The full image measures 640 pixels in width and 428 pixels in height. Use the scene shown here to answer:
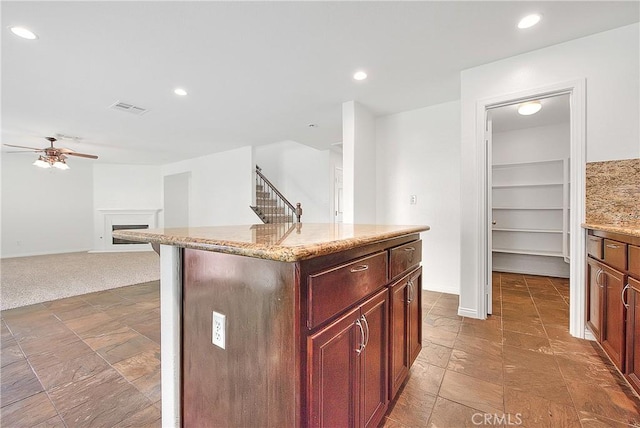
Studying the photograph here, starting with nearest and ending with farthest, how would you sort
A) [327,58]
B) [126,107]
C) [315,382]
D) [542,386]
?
[315,382]
[542,386]
[327,58]
[126,107]

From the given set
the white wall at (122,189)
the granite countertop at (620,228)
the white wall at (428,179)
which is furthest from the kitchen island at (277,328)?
the white wall at (122,189)

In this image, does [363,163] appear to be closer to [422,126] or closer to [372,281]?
[422,126]

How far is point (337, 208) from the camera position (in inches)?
268

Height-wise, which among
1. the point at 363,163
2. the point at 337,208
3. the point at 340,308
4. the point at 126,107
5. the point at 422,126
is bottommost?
the point at 340,308

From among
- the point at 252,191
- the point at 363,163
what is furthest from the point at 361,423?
the point at 252,191

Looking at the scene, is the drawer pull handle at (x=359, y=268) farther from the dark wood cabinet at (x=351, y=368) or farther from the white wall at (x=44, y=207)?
the white wall at (x=44, y=207)

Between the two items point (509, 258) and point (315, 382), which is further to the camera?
point (509, 258)

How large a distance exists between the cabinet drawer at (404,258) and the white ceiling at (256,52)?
63.7 inches

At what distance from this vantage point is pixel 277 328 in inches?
31.7

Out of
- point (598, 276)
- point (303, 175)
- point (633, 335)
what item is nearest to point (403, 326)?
point (633, 335)

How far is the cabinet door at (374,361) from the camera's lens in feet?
3.59

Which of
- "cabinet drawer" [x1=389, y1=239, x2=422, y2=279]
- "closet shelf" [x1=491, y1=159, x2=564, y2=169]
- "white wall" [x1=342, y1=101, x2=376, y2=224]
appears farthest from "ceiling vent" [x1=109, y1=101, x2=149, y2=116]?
"closet shelf" [x1=491, y1=159, x2=564, y2=169]

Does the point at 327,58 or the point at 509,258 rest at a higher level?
the point at 327,58

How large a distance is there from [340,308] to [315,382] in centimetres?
23
